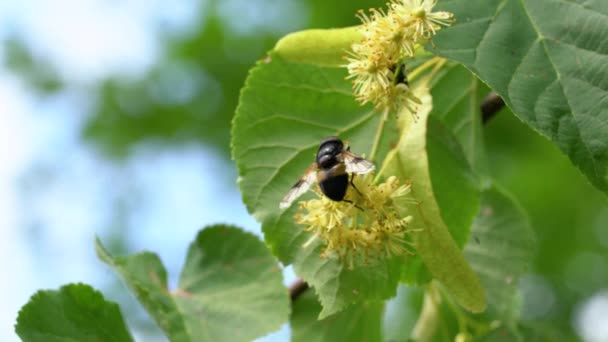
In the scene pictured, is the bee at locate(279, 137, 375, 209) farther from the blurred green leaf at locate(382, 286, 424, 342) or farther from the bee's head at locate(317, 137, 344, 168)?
the blurred green leaf at locate(382, 286, 424, 342)

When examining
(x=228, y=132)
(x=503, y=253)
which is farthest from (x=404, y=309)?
(x=503, y=253)

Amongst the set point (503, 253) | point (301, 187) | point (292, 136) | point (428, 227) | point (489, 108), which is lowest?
point (503, 253)

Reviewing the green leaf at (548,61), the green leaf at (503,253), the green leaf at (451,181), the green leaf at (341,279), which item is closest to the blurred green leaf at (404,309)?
the green leaf at (503,253)

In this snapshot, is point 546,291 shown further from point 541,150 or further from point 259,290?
point 259,290

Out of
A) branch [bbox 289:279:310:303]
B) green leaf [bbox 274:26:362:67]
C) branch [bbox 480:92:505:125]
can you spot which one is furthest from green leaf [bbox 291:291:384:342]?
green leaf [bbox 274:26:362:67]

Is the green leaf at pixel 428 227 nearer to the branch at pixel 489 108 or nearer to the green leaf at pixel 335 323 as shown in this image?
the branch at pixel 489 108

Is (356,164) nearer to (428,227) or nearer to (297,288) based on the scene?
(428,227)
